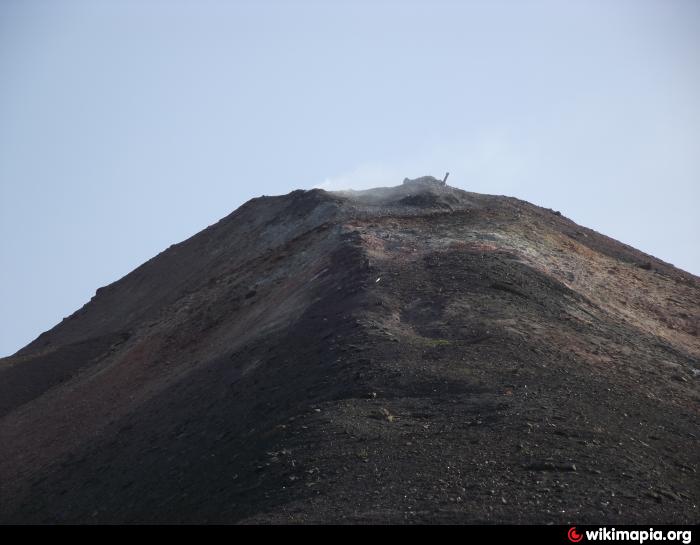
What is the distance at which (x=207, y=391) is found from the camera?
72.3 ft

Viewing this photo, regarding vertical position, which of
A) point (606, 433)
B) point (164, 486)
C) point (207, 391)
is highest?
point (207, 391)

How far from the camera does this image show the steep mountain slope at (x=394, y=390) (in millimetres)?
14602

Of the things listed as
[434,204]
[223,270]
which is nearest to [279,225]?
[223,270]

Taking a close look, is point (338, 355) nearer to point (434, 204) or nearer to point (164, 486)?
point (164, 486)

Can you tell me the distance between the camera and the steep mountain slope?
575 inches

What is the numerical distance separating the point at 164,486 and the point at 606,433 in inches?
321

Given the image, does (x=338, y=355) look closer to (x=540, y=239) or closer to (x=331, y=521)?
(x=331, y=521)

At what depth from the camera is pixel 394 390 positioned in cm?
1783

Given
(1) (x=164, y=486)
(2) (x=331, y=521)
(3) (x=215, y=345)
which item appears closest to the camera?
(2) (x=331, y=521)

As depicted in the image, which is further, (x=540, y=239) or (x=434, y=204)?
(x=434, y=204)

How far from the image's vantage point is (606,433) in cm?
1623

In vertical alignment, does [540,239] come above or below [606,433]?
above
